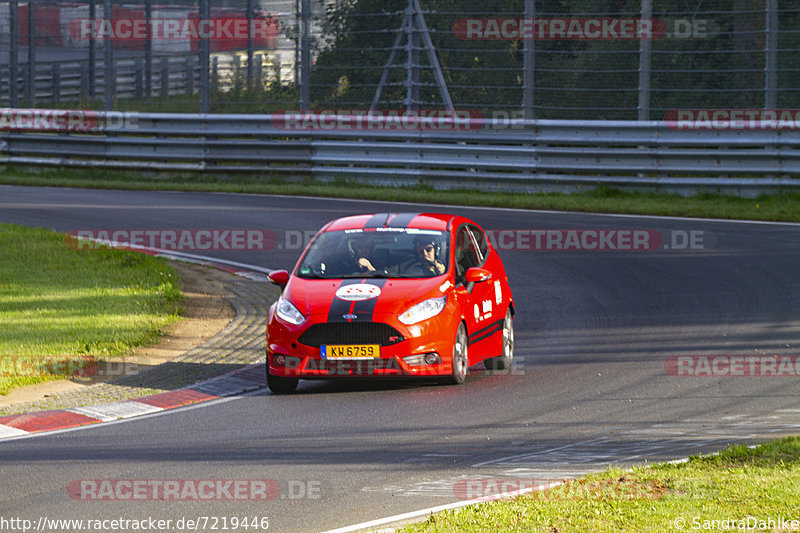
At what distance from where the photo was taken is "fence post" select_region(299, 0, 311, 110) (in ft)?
81.8

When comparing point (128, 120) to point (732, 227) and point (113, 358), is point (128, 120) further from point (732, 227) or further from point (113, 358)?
point (113, 358)

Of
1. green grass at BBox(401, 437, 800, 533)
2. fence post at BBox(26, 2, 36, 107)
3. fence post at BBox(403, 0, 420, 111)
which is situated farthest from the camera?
fence post at BBox(26, 2, 36, 107)

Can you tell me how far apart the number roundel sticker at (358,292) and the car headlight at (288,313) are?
1.29ft

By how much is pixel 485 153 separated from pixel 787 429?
15.4m

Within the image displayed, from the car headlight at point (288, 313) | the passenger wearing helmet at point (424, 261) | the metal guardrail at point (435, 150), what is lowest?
the car headlight at point (288, 313)

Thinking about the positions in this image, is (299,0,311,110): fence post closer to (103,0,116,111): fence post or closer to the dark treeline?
the dark treeline

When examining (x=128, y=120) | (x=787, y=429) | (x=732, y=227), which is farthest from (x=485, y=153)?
(x=787, y=429)

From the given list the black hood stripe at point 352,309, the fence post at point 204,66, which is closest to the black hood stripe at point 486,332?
the black hood stripe at point 352,309

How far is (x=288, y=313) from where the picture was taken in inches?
415

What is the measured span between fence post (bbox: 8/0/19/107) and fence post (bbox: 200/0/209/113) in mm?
5216

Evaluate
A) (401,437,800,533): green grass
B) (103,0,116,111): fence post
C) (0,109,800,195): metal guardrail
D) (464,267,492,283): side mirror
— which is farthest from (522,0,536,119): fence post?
(401,437,800,533): green grass

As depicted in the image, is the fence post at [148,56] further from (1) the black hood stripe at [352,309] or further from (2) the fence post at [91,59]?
(1) the black hood stripe at [352,309]

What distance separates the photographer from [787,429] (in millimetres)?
8750

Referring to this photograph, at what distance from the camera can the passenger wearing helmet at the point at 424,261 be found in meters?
11.0
